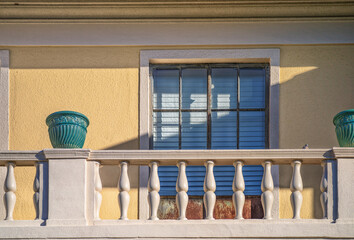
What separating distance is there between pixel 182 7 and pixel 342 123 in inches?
98.7

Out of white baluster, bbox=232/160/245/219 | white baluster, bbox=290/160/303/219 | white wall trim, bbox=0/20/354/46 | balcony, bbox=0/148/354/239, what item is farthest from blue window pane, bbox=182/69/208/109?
white baluster, bbox=290/160/303/219

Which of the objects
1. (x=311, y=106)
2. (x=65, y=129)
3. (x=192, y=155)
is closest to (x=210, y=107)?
(x=311, y=106)

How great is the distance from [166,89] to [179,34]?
658mm

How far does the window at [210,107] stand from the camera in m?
8.27

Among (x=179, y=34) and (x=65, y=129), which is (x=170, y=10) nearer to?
(x=179, y=34)

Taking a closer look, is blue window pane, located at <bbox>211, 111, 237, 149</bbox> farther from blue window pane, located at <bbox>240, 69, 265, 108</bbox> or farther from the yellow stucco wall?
the yellow stucco wall

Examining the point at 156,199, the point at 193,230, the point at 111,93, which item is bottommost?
the point at 193,230

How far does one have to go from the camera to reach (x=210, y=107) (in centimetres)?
836

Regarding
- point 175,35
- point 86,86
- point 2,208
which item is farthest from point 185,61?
point 2,208

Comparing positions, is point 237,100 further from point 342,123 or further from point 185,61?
point 342,123

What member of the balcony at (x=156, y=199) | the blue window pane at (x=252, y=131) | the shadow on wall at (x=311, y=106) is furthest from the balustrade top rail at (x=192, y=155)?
the blue window pane at (x=252, y=131)

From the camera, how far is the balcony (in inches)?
255

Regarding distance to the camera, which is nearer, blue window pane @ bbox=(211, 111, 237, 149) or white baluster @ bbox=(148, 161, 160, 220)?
white baluster @ bbox=(148, 161, 160, 220)

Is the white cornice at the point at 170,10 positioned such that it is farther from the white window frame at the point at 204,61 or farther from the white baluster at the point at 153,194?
the white baluster at the point at 153,194
